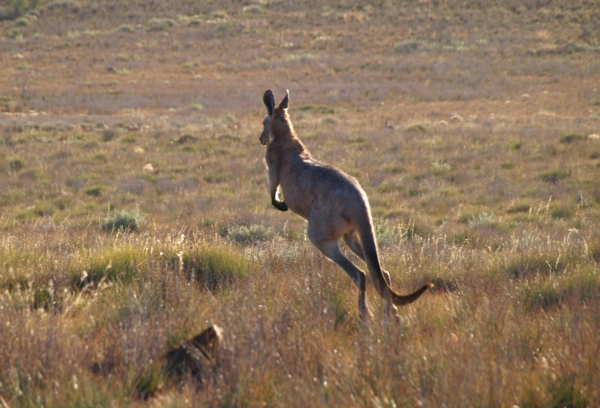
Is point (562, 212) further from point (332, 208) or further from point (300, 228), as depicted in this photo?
point (332, 208)

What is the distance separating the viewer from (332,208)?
219 inches

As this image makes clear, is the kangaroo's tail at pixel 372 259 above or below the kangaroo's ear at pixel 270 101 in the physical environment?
below

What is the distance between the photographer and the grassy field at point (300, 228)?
362 cm

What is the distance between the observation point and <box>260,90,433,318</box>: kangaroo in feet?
17.0

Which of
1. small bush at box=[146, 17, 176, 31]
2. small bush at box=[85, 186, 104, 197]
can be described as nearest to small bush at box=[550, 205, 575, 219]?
small bush at box=[85, 186, 104, 197]

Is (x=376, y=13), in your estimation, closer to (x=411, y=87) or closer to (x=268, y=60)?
(x=268, y=60)

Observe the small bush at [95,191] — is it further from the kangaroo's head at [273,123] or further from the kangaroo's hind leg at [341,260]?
the kangaroo's hind leg at [341,260]

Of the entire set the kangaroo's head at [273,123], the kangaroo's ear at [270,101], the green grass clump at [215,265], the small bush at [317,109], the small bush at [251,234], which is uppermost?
Result: the kangaroo's ear at [270,101]

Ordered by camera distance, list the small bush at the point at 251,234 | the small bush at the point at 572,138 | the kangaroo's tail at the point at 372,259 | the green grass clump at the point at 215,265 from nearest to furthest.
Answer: the kangaroo's tail at the point at 372,259, the green grass clump at the point at 215,265, the small bush at the point at 251,234, the small bush at the point at 572,138

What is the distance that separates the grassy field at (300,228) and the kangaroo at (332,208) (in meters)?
0.23

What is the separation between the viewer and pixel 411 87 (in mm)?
37562

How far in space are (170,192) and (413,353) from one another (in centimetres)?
1263

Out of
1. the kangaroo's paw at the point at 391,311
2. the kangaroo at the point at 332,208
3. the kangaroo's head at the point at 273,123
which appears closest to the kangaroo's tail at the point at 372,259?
the kangaroo at the point at 332,208

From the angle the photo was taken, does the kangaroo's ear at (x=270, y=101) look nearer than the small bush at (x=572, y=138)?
Yes
